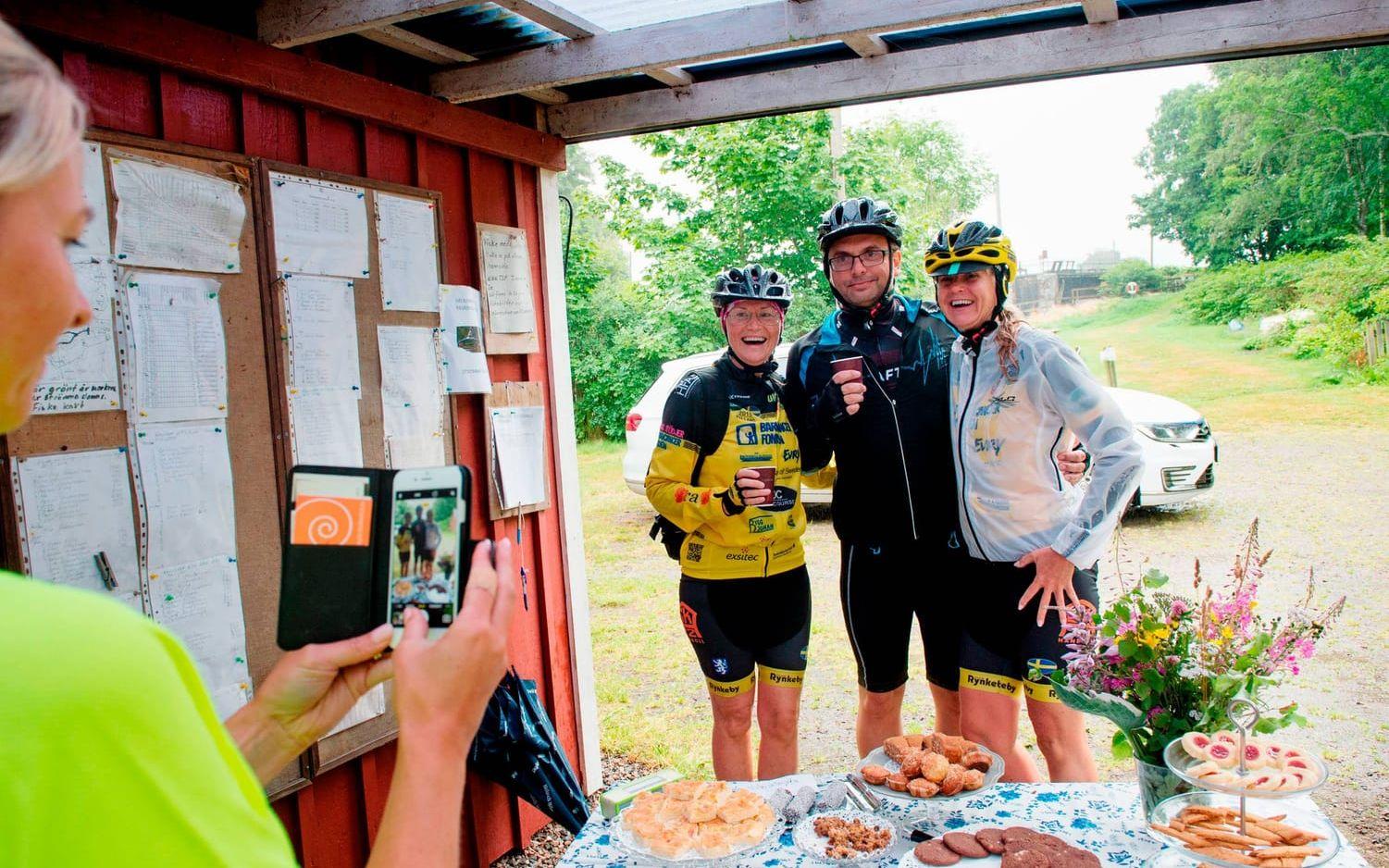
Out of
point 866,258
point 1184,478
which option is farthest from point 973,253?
point 1184,478

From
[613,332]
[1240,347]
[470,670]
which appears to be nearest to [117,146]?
[470,670]

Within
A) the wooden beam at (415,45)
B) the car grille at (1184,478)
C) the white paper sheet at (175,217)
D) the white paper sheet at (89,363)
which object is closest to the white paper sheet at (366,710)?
the white paper sheet at (89,363)

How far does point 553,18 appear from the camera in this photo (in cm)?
318

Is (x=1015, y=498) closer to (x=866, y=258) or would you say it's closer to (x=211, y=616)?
(x=866, y=258)

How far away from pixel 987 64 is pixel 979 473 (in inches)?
62.5

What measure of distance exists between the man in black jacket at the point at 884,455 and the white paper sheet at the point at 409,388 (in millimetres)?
1489

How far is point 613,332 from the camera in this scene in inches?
713

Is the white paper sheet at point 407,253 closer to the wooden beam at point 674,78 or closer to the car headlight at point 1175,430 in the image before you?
the wooden beam at point 674,78

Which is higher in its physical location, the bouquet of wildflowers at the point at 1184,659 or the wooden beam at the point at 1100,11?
the wooden beam at the point at 1100,11

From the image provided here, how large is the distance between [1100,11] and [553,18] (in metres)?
1.93

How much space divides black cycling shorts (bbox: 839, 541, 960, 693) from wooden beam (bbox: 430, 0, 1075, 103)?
192cm

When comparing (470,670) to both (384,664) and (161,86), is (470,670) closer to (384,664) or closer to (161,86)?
(384,664)

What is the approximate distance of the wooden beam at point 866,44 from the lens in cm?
325

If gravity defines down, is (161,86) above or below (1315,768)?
above
